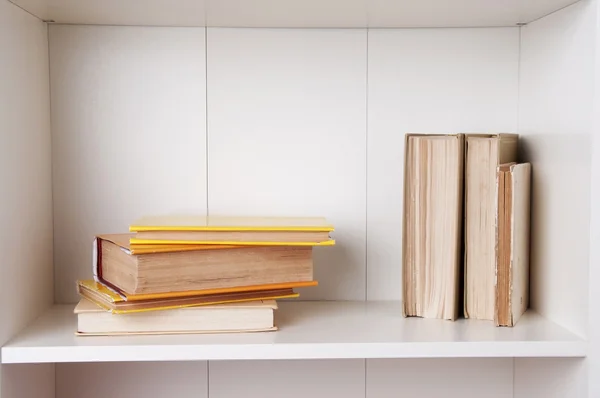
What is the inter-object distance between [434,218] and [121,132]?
446 millimetres

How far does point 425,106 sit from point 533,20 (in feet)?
0.60

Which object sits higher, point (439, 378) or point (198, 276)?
point (198, 276)

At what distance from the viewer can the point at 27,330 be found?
86 cm

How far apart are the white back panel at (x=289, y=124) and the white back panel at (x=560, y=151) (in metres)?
0.23

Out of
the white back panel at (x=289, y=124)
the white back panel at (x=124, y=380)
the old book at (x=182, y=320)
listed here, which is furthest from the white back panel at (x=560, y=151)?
the white back panel at (x=124, y=380)

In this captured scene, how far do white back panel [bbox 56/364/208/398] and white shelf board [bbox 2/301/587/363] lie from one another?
0.17 metres

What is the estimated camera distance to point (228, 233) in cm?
83

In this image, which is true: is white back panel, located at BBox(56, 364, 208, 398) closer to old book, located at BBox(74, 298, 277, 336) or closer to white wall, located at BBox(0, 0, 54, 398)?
white wall, located at BBox(0, 0, 54, 398)

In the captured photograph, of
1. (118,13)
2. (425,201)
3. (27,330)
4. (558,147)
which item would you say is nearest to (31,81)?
(118,13)

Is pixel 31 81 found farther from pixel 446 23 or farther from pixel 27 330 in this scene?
pixel 446 23

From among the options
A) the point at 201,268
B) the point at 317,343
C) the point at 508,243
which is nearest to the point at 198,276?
the point at 201,268

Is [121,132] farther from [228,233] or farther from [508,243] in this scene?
[508,243]

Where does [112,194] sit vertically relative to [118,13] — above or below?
below

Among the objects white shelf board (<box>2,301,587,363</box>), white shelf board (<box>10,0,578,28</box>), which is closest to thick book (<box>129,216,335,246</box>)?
white shelf board (<box>2,301,587,363</box>)
